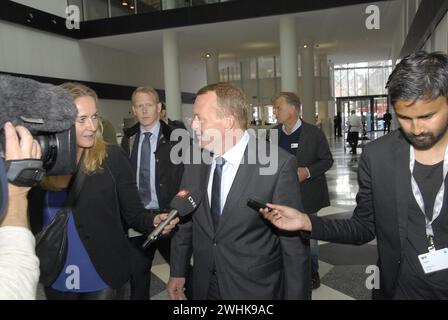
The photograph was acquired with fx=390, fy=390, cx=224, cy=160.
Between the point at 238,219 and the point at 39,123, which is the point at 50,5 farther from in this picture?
the point at 39,123

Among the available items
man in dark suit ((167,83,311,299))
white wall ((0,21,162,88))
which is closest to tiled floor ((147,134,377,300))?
man in dark suit ((167,83,311,299))

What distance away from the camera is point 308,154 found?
3.45 meters

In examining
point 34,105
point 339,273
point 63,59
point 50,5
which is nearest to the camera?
point 34,105

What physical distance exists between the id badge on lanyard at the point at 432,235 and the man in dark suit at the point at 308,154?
1810 millimetres

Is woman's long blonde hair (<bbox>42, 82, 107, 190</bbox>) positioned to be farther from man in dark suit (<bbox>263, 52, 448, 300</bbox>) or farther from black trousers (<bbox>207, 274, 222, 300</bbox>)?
man in dark suit (<bbox>263, 52, 448, 300</bbox>)

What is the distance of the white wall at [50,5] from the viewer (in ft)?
40.6

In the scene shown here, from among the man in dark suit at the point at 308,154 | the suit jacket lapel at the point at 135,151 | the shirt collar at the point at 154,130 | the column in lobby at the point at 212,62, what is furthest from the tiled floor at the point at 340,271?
the column in lobby at the point at 212,62

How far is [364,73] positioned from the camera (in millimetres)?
30328

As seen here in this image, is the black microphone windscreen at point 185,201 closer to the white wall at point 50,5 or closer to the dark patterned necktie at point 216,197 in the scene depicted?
the dark patterned necktie at point 216,197

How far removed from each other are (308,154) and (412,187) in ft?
6.52

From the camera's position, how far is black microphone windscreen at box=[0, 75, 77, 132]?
849mm

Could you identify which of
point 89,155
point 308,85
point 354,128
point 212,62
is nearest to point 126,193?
point 89,155

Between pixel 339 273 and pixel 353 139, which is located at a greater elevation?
pixel 353 139

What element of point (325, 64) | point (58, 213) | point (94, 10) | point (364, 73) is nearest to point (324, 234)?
point (58, 213)
